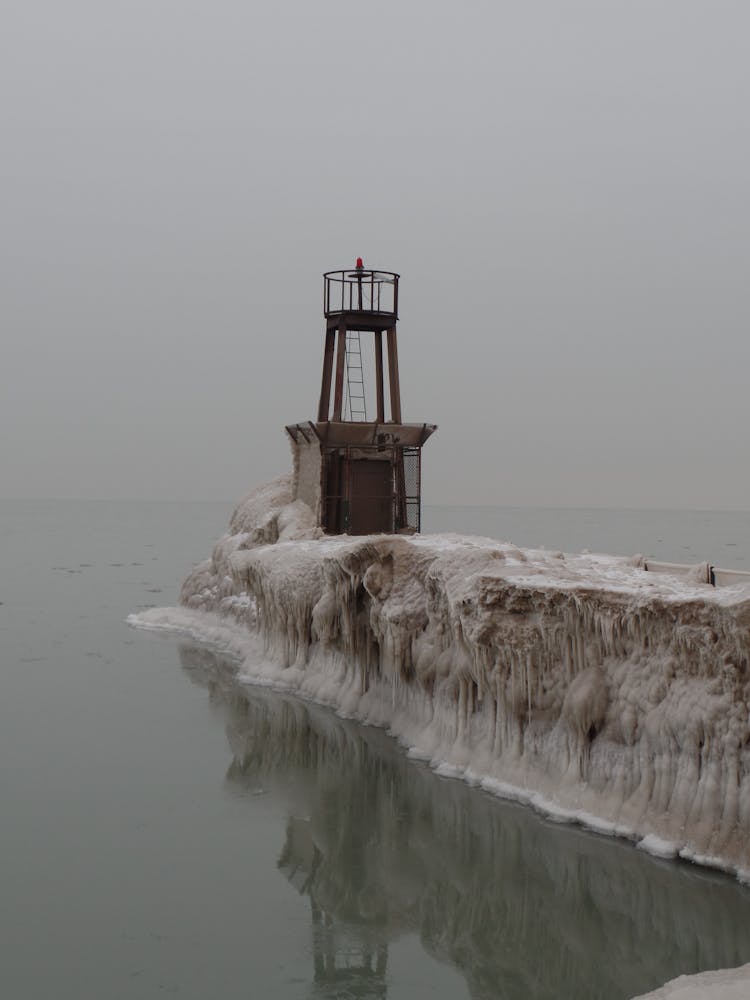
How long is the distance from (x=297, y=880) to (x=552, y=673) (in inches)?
227

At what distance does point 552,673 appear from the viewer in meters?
16.9

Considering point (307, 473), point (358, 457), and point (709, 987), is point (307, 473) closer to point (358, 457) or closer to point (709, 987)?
point (358, 457)

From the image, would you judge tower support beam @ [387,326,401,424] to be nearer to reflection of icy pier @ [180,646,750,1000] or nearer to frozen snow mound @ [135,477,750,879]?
frozen snow mound @ [135,477,750,879]

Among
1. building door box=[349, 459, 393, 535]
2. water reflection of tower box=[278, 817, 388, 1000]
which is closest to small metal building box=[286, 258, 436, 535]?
building door box=[349, 459, 393, 535]

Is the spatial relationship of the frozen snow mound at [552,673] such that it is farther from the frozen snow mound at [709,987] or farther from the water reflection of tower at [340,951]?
the water reflection of tower at [340,951]

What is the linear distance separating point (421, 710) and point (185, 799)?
18.3 ft

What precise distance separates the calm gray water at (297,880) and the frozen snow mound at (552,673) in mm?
715

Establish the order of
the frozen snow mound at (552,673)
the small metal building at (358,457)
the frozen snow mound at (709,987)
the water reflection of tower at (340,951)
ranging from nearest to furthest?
the frozen snow mound at (709,987), the water reflection of tower at (340,951), the frozen snow mound at (552,673), the small metal building at (358,457)

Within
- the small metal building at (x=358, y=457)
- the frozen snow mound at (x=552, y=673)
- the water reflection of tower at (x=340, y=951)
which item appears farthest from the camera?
the small metal building at (x=358, y=457)

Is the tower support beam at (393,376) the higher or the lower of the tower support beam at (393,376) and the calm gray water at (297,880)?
the higher

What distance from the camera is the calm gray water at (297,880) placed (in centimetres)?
1184

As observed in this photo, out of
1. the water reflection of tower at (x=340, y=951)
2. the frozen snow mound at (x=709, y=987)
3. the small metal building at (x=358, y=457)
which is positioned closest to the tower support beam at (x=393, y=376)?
the small metal building at (x=358, y=457)

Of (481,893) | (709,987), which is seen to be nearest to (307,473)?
(481,893)

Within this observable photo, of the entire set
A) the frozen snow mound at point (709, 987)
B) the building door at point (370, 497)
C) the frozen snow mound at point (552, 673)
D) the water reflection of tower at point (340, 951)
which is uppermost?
the building door at point (370, 497)
